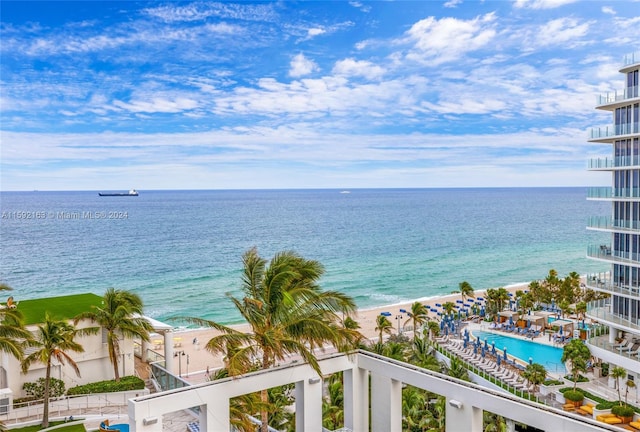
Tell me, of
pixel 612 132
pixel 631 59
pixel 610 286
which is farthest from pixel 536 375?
pixel 631 59

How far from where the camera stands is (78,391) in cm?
2227

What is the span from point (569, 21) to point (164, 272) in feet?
221

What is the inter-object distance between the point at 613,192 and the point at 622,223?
64.8 inches

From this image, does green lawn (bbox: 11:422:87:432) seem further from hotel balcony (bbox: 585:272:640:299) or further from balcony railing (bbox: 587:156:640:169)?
balcony railing (bbox: 587:156:640:169)

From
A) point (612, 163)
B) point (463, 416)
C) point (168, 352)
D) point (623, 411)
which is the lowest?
point (623, 411)

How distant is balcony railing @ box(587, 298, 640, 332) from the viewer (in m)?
26.0

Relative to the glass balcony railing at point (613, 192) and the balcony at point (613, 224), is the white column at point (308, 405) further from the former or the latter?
the glass balcony railing at point (613, 192)

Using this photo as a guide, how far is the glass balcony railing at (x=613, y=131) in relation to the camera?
2597 centimetres

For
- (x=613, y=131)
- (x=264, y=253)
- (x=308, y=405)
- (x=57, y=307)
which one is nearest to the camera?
(x=308, y=405)

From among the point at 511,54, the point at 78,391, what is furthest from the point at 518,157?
the point at 78,391

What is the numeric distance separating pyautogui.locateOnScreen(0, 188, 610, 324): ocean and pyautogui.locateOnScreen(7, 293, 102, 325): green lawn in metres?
20.8

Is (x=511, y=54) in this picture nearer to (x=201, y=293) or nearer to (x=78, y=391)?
(x=201, y=293)

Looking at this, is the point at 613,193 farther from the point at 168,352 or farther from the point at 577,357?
the point at 168,352

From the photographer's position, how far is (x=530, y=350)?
112ft
